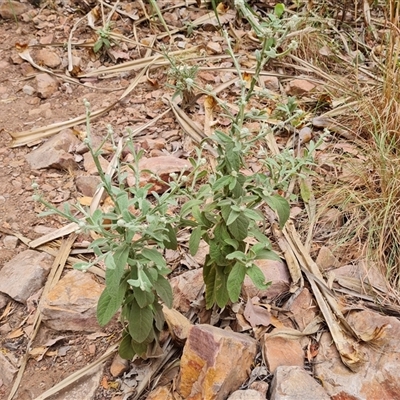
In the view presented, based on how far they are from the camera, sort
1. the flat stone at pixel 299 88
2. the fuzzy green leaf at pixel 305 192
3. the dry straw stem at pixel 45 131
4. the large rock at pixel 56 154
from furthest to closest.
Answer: the flat stone at pixel 299 88
the dry straw stem at pixel 45 131
the large rock at pixel 56 154
the fuzzy green leaf at pixel 305 192

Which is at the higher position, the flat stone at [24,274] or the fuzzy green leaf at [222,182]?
the fuzzy green leaf at [222,182]

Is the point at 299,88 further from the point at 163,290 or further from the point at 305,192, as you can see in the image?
the point at 163,290

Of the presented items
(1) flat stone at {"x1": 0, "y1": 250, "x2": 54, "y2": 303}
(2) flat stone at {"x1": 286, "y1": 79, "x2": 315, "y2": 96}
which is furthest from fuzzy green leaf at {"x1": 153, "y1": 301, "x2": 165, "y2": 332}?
(2) flat stone at {"x1": 286, "y1": 79, "x2": 315, "y2": 96}

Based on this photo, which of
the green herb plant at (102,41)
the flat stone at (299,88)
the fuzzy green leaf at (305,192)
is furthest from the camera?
the green herb plant at (102,41)

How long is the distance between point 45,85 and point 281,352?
6.38 feet

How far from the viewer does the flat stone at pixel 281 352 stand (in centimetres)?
158

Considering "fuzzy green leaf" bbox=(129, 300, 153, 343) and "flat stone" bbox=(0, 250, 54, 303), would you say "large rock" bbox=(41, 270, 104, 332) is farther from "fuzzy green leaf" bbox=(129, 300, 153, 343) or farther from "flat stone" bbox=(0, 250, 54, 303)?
"fuzzy green leaf" bbox=(129, 300, 153, 343)

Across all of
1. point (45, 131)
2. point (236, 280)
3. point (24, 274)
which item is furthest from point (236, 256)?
point (45, 131)

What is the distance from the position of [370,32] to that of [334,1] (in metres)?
0.33

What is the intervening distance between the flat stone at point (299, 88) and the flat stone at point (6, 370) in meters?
1.84

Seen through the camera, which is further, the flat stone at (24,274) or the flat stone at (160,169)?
the flat stone at (160,169)

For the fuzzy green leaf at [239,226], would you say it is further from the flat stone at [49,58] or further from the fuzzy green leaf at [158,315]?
the flat stone at [49,58]

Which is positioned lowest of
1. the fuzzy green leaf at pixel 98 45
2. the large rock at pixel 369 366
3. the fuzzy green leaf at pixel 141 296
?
the large rock at pixel 369 366

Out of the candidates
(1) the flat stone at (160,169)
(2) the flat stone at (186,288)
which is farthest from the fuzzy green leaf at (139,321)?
(1) the flat stone at (160,169)
